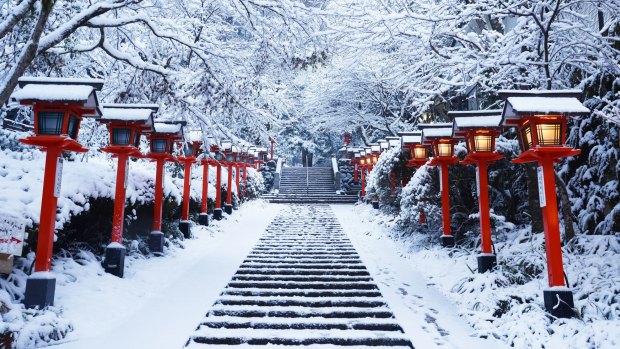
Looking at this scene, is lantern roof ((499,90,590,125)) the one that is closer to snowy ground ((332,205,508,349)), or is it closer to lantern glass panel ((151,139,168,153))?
snowy ground ((332,205,508,349))

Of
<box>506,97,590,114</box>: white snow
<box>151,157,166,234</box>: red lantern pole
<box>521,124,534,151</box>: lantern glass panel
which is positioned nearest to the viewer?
<box>506,97,590,114</box>: white snow

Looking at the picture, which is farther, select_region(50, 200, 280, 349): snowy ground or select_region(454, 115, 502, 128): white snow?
select_region(454, 115, 502, 128): white snow

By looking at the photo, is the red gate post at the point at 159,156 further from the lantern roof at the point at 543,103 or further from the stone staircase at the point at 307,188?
the stone staircase at the point at 307,188

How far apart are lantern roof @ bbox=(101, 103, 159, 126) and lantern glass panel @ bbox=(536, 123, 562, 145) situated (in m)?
6.18

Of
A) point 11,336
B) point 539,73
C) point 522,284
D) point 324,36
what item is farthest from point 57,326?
point 539,73

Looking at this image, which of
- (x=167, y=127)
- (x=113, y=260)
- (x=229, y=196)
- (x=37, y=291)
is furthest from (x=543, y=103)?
(x=229, y=196)

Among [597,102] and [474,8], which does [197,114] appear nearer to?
[474,8]

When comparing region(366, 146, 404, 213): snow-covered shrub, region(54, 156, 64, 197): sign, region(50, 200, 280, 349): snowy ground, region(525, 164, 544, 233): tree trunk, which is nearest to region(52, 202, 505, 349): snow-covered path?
region(50, 200, 280, 349): snowy ground

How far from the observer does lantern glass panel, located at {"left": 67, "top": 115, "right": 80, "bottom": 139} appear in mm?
5497

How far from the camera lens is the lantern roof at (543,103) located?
5.07m

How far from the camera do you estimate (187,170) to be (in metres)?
10.8

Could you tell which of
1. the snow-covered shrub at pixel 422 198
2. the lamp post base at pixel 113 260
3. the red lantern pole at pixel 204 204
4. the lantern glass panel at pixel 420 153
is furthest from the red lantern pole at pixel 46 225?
the lantern glass panel at pixel 420 153

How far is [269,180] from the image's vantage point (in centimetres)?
3019

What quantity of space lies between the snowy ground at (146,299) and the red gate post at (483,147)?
4.59 metres
